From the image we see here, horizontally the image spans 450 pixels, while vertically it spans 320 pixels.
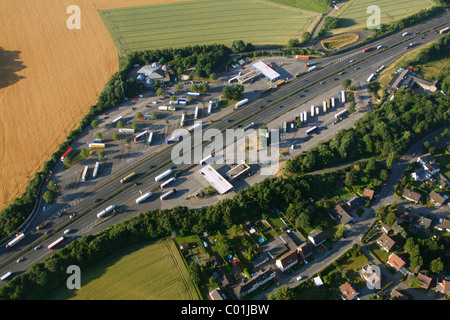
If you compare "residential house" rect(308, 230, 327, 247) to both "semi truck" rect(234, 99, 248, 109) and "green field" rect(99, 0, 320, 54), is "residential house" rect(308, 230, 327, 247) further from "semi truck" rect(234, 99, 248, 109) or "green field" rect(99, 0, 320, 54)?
"green field" rect(99, 0, 320, 54)


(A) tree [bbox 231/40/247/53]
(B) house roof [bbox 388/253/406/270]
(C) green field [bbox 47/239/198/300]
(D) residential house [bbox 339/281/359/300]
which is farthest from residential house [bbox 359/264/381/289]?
(A) tree [bbox 231/40/247/53]

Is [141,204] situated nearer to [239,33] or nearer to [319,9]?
[239,33]

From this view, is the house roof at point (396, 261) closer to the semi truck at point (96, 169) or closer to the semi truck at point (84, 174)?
the semi truck at point (96, 169)

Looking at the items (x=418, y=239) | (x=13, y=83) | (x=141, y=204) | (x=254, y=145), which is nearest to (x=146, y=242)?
(x=141, y=204)

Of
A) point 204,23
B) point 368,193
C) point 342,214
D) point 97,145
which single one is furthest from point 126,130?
point 204,23

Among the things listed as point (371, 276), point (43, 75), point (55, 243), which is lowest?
point (371, 276)
